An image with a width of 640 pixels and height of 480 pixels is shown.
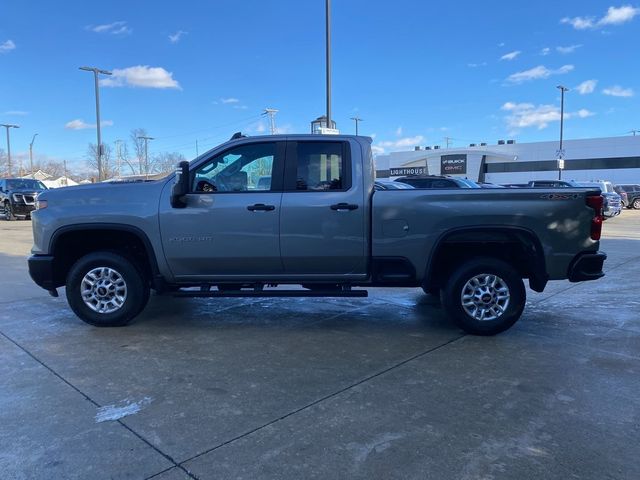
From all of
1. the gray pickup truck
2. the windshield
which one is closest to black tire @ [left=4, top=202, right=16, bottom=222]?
the windshield

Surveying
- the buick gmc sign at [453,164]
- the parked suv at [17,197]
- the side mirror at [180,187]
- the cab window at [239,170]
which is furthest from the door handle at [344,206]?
the buick gmc sign at [453,164]

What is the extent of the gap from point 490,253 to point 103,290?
14.0 ft

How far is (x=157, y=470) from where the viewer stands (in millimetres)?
2906

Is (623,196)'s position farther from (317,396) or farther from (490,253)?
(317,396)

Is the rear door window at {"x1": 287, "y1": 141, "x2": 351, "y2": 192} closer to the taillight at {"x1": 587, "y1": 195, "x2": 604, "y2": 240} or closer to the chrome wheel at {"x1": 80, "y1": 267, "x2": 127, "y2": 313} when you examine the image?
the chrome wheel at {"x1": 80, "y1": 267, "x2": 127, "y2": 313}

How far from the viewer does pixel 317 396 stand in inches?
153

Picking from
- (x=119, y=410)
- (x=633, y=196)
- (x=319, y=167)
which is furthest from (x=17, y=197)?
(x=633, y=196)

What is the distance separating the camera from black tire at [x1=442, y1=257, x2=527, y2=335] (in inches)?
209

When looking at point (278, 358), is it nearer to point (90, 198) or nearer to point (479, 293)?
point (479, 293)

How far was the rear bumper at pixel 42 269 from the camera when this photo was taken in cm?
548

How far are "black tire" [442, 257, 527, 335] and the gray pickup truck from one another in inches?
0.4

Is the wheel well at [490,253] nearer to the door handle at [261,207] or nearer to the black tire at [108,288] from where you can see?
the door handle at [261,207]

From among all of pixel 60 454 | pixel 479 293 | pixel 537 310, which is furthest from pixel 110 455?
pixel 537 310

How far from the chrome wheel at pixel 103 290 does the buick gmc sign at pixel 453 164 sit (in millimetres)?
63480
